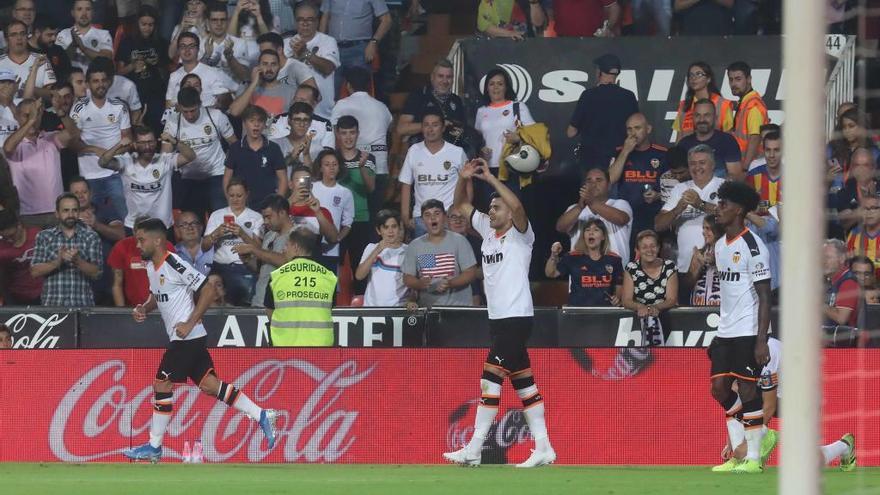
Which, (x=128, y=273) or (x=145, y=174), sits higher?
(x=145, y=174)

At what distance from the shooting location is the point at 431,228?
14.8 metres

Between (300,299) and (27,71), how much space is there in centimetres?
553

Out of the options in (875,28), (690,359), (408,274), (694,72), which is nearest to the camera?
(690,359)

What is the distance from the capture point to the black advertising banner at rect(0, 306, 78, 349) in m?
14.6

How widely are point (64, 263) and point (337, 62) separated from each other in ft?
12.6

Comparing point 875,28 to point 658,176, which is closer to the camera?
point 658,176

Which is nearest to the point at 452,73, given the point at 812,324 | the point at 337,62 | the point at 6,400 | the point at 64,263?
the point at 337,62

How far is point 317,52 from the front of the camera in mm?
17312

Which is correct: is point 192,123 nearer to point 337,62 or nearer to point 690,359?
point 337,62

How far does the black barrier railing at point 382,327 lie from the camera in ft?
46.6

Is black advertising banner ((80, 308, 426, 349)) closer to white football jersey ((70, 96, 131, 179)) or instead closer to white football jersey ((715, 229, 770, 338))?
white football jersey ((70, 96, 131, 179))

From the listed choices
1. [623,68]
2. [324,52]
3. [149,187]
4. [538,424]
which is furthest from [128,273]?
[623,68]

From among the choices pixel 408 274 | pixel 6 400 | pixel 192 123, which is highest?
pixel 192 123

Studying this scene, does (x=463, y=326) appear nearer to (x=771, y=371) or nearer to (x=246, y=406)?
(x=246, y=406)
